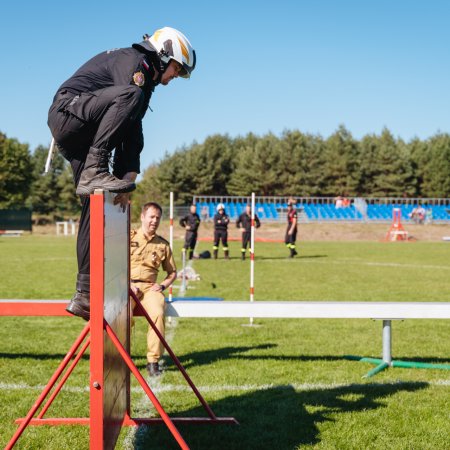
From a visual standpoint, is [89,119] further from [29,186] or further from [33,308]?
[29,186]

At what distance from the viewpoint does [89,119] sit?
3797 millimetres

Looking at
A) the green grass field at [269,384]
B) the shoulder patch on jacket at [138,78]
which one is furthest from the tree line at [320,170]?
the shoulder patch on jacket at [138,78]

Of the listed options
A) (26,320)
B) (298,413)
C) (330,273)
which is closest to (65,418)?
(298,413)

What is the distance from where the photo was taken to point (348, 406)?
219 inches

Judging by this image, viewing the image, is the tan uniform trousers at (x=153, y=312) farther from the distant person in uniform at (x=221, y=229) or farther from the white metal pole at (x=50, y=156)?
the distant person in uniform at (x=221, y=229)

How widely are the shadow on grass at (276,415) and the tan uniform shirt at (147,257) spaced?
6.91 feet

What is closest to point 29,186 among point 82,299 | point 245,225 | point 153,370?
point 245,225

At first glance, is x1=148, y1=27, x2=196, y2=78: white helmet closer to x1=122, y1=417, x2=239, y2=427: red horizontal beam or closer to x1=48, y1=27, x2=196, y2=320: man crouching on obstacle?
x1=48, y1=27, x2=196, y2=320: man crouching on obstacle

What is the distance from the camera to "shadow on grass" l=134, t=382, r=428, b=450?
4.60 m

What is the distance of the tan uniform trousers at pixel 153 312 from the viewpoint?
21.8 feet

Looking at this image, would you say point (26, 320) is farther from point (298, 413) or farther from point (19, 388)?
point (298, 413)

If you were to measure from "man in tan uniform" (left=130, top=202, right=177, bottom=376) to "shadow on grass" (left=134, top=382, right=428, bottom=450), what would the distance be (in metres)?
1.54

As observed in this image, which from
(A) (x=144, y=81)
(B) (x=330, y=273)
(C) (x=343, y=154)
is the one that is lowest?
(B) (x=330, y=273)

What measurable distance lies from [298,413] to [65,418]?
1.86 m
